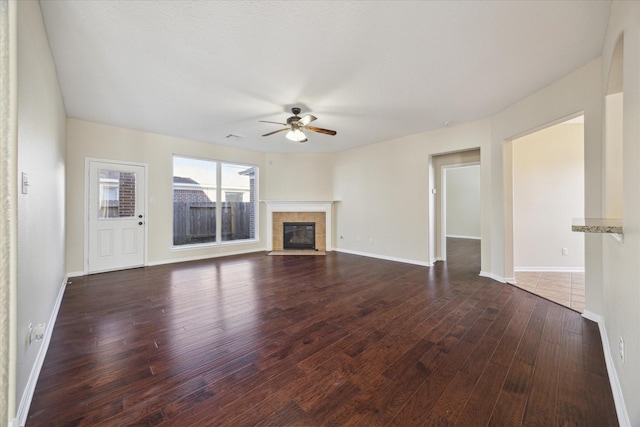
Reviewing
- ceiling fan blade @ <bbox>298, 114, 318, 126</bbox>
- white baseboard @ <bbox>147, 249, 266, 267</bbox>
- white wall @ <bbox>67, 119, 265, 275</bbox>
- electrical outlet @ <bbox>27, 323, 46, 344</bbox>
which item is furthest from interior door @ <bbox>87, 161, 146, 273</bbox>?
ceiling fan blade @ <bbox>298, 114, 318, 126</bbox>

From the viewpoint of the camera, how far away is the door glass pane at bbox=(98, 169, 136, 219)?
4480mm

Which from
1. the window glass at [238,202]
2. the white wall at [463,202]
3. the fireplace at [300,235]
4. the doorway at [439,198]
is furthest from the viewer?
the white wall at [463,202]

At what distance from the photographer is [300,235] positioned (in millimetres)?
→ 6926

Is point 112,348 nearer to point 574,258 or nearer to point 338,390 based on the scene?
point 338,390

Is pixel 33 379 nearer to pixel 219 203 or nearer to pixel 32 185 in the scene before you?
pixel 32 185

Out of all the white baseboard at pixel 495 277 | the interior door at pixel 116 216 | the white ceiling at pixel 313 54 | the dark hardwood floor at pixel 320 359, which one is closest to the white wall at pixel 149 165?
the interior door at pixel 116 216

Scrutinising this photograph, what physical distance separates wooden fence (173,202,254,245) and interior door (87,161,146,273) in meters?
0.70

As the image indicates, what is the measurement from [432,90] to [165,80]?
327 centimetres

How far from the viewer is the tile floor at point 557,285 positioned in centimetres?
312

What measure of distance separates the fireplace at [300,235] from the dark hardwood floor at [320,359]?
10.9ft

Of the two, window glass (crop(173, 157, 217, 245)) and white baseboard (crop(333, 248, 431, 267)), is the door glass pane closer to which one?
window glass (crop(173, 157, 217, 245))

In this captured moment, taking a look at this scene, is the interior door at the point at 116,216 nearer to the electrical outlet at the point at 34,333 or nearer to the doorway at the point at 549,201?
the electrical outlet at the point at 34,333

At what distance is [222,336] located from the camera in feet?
7.54

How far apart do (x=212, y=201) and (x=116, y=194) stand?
71.4 inches
